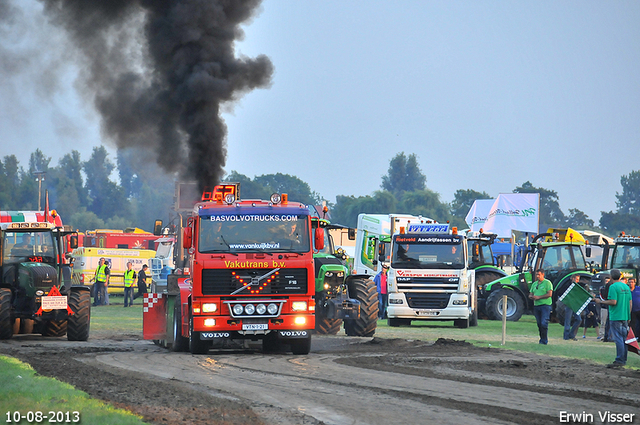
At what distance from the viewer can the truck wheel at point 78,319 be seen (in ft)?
64.7

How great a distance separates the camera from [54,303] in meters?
19.4

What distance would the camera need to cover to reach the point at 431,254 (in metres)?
24.5

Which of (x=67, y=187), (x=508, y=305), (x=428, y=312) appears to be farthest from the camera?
(x=67, y=187)

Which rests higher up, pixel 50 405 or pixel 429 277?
pixel 429 277

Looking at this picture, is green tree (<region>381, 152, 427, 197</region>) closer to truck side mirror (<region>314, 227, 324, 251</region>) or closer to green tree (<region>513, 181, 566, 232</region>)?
green tree (<region>513, 181, 566, 232</region>)

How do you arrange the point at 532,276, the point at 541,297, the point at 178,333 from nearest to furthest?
the point at 178,333 < the point at 541,297 < the point at 532,276

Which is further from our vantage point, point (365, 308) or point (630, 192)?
point (630, 192)

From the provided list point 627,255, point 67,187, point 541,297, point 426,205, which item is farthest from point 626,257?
point 67,187

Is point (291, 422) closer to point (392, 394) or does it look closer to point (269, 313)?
point (392, 394)

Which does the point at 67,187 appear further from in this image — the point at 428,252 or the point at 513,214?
the point at 428,252

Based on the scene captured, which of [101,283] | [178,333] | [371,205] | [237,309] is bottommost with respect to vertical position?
[178,333]

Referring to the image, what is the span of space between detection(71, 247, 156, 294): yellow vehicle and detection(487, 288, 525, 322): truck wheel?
22.1 m

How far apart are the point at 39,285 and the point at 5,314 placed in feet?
3.31

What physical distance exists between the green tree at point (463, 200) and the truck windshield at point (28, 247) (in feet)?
422
